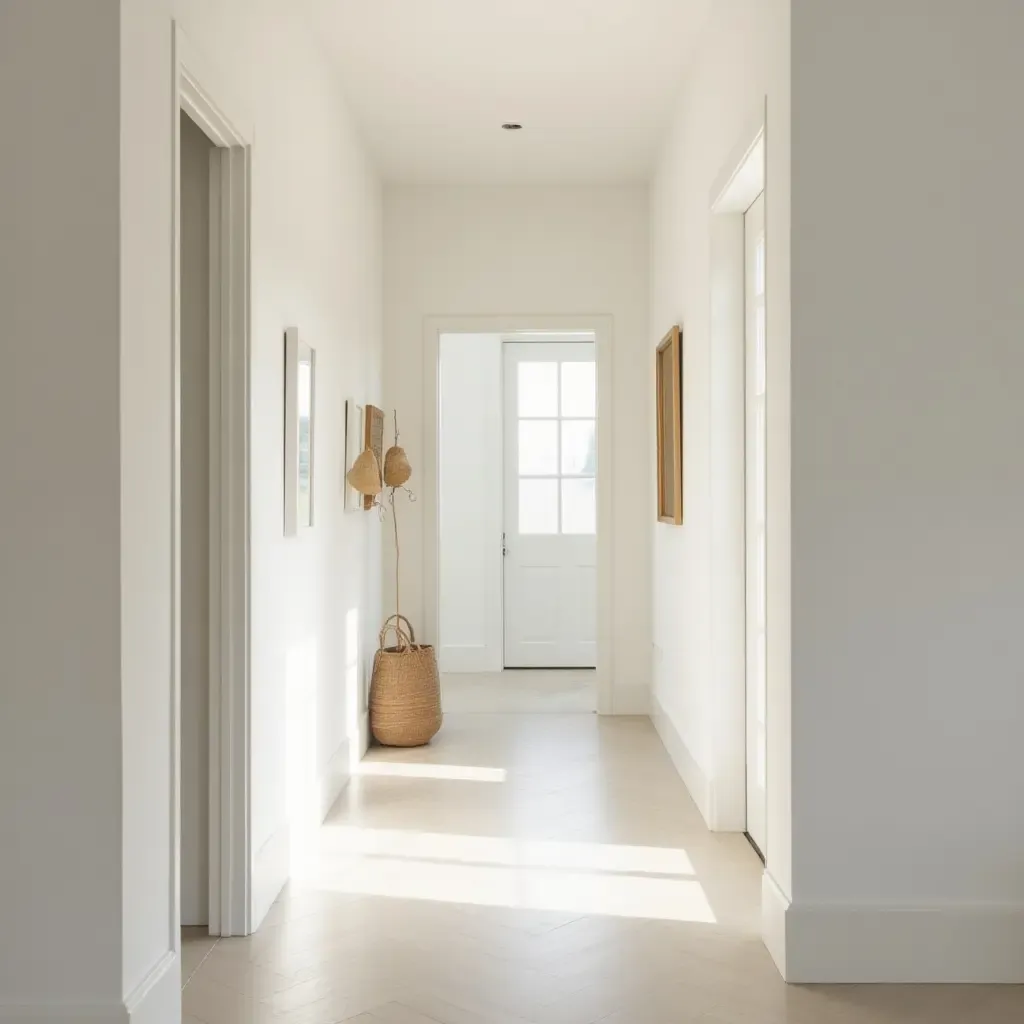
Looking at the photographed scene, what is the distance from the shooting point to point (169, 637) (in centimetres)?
251

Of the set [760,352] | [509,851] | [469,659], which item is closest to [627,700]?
[469,659]

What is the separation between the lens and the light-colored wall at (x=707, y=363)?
2.93m

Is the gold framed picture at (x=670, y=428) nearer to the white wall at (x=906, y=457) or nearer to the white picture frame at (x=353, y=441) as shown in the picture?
the white picture frame at (x=353, y=441)

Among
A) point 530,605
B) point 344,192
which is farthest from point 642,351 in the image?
point 530,605

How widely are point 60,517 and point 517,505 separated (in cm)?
627

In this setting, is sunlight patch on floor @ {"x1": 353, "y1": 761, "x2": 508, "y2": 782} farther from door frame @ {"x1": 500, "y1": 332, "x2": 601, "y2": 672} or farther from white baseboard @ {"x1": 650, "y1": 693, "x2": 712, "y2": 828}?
door frame @ {"x1": 500, "y1": 332, "x2": 601, "y2": 672}

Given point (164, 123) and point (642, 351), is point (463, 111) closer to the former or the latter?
point (642, 351)

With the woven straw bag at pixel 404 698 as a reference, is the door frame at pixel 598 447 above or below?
above

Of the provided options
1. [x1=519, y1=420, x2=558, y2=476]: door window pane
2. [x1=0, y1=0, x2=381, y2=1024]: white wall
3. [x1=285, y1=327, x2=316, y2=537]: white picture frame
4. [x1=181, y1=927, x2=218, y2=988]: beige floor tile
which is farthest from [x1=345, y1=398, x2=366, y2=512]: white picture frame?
[x1=519, y1=420, x2=558, y2=476]: door window pane

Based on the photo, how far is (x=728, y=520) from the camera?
4168mm

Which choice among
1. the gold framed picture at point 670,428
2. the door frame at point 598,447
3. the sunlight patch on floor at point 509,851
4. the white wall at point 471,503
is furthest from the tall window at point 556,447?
the sunlight patch on floor at point 509,851

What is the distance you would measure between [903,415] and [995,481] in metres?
0.29

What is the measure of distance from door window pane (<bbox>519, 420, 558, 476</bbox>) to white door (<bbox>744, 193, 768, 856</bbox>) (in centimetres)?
427

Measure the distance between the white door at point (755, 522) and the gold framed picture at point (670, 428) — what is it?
881mm
